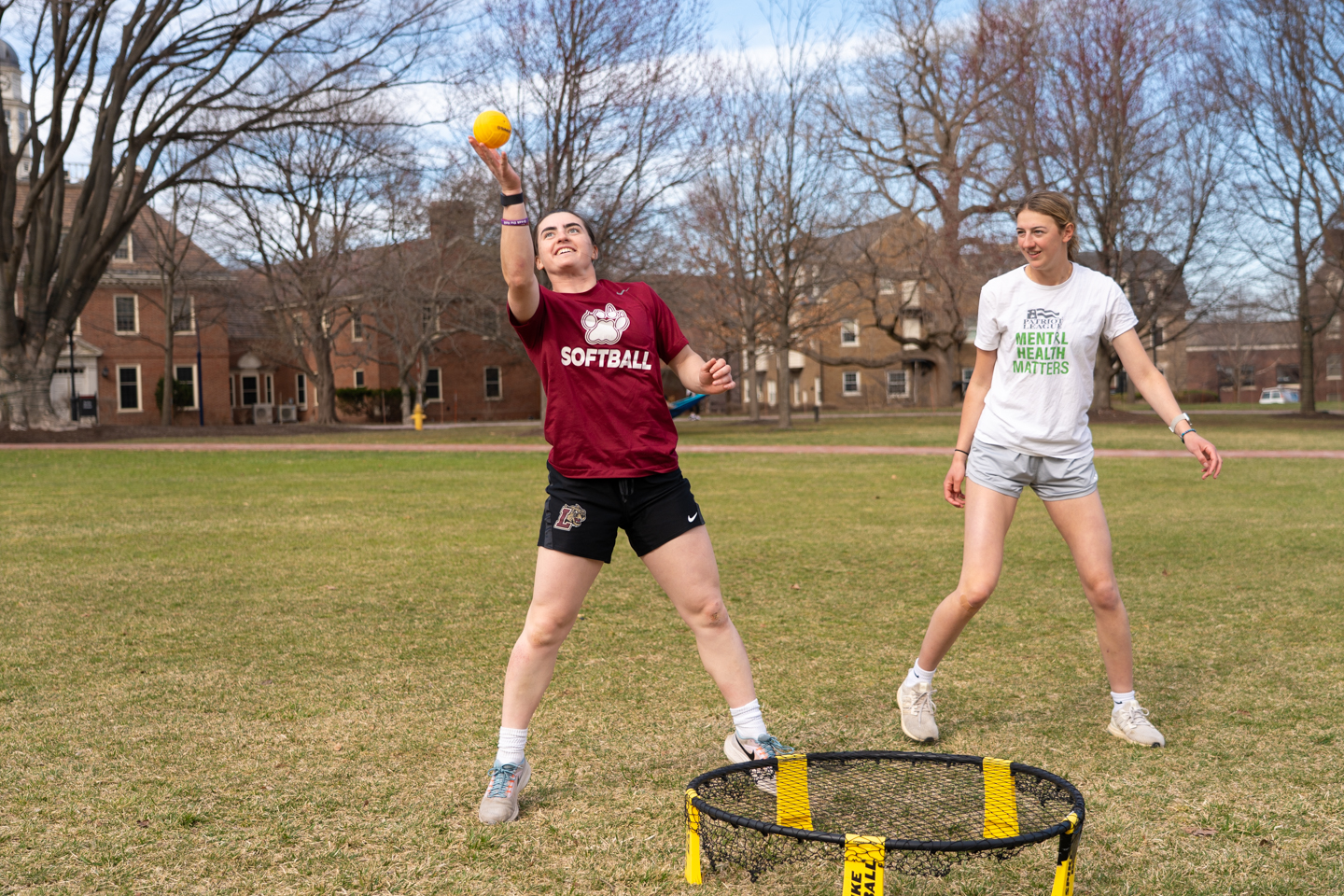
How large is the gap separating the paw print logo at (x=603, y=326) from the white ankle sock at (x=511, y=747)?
4.36 ft

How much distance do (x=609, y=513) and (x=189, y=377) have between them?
52.9 m

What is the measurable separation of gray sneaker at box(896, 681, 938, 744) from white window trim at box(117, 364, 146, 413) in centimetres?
5296

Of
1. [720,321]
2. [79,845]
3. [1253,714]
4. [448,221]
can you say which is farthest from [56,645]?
[720,321]

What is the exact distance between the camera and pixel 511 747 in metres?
3.77

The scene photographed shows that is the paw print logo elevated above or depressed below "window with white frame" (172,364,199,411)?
below

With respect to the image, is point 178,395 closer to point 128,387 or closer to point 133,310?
point 128,387

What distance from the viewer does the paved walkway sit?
864 inches

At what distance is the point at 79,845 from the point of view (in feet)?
11.1

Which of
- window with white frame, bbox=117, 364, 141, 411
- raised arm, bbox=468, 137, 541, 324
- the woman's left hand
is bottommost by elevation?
the woman's left hand

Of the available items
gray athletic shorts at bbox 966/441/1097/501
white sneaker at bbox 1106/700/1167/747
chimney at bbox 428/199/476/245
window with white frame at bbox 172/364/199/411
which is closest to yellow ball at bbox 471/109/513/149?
gray athletic shorts at bbox 966/441/1097/501

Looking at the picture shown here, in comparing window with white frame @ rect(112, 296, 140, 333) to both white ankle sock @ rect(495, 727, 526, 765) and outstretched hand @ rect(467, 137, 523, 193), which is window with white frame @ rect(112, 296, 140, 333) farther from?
outstretched hand @ rect(467, 137, 523, 193)

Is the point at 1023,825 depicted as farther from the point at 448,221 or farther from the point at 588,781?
the point at 448,221

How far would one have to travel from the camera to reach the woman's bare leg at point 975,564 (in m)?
4.42

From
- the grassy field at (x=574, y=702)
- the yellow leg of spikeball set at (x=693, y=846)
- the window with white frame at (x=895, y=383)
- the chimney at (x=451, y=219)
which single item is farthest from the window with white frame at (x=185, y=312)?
the yellow leg of spikeball set at (x=693, y=846)
